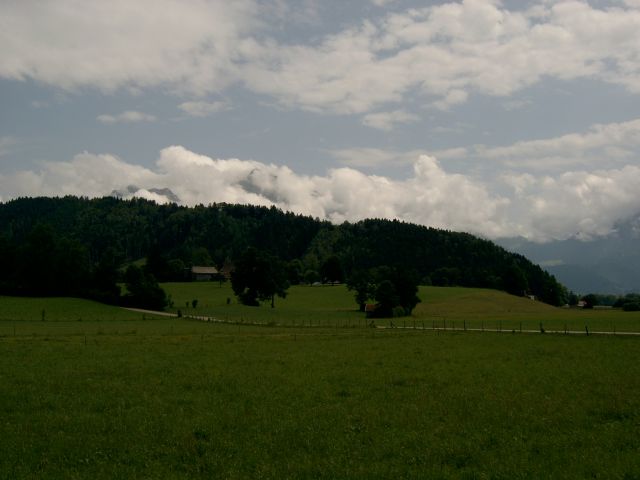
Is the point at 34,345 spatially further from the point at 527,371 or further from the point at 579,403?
the point at 579,403

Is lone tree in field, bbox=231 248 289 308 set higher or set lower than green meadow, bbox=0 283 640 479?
higher

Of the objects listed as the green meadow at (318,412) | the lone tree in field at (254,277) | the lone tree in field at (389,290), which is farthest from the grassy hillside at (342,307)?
the green meadow at (318,412)

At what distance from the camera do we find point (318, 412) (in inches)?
926

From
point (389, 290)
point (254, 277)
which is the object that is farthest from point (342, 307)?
→ point (389, 290)

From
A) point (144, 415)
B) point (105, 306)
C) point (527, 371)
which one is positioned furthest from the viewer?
point (105, 306)

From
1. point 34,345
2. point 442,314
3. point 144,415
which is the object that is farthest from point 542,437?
point 442,314

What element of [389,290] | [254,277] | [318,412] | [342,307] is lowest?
[318,412]

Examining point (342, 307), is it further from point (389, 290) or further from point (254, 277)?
point (389, 290)

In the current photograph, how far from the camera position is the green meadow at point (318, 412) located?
1681 centimetres

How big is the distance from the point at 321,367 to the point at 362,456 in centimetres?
1935

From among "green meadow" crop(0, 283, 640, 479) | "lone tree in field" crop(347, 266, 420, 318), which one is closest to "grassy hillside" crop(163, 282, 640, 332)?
"lone tree in field" crop(347, 266, 420, 318)

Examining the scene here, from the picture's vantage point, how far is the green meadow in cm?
1681

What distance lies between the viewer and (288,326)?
86.4 metres

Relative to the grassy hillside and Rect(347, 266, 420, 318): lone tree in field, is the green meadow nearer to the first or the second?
the grassy hillside
